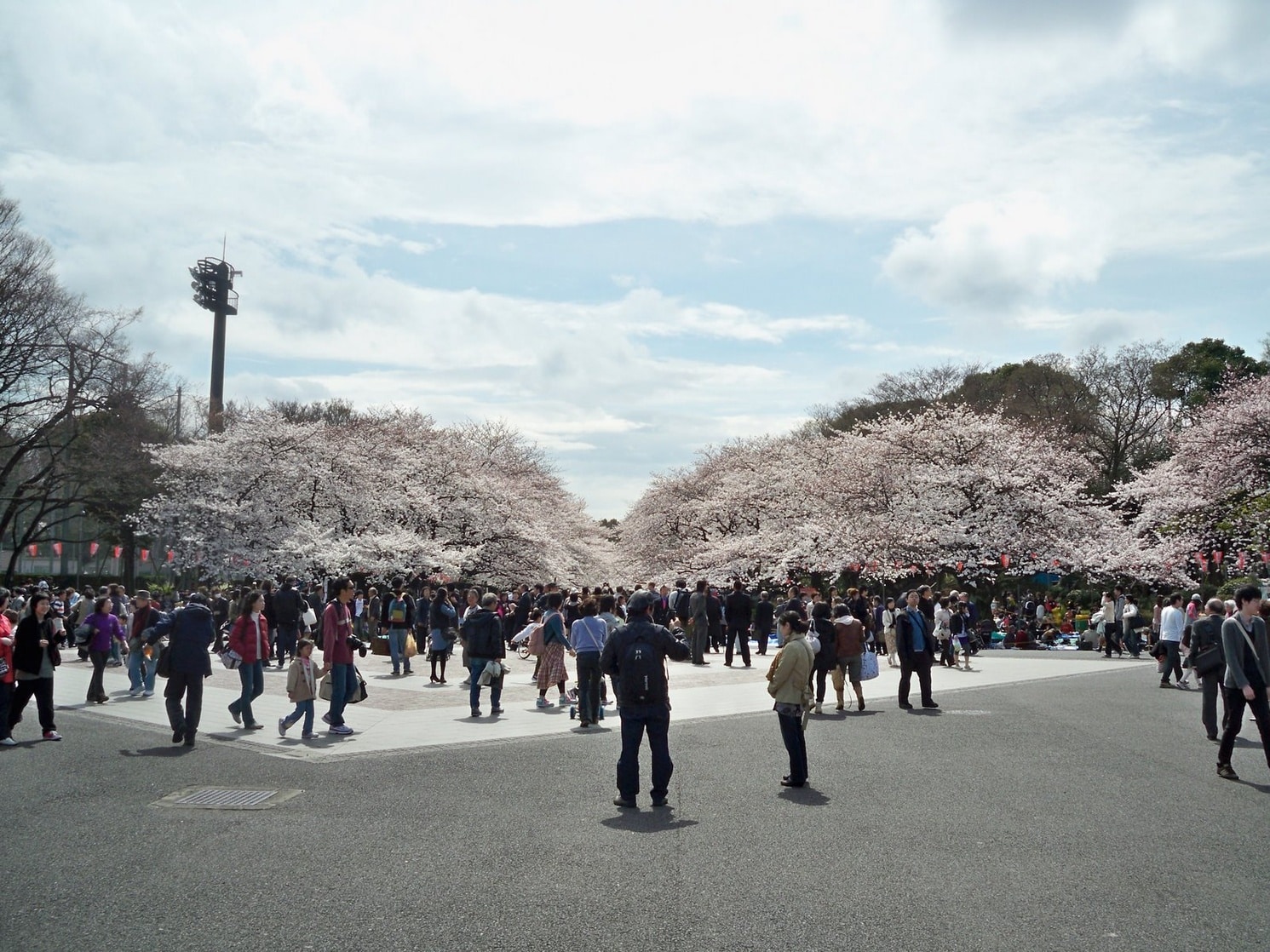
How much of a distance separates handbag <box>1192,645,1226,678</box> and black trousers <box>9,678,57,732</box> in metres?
Answer: 12.5

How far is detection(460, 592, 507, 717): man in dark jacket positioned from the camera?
1464 centimetres

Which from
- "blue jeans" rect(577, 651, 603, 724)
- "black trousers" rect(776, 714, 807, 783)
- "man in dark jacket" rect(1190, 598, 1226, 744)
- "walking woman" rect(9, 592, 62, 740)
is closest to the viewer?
"black trousers" rect(776, 714, 807, 783)

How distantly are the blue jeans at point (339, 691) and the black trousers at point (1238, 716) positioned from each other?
31.3ft

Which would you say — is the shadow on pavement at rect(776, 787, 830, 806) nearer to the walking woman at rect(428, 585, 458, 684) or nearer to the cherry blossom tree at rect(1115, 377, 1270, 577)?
the walking woman at rect(428, 585, 458, 684)

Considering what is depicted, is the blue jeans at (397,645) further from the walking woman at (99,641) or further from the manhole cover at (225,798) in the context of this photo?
the manhole cover at (225,798)

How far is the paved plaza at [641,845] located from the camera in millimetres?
5254

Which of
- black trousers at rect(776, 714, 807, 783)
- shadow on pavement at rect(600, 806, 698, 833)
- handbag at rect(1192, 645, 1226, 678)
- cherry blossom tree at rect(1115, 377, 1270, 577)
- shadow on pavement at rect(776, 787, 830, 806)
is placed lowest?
shadow on pavement at rect(600, 806, 698, 833)

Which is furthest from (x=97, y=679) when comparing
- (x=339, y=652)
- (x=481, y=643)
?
(x=481, y=643)

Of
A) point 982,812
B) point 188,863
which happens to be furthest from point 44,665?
point 982,812

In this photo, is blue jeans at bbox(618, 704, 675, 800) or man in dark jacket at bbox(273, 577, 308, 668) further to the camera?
man in dark jacket at bbox(273, 577, 308, 668)

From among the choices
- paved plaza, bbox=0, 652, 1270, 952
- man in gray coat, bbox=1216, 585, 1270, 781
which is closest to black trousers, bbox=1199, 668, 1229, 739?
paved plaza, bbox=0, 652, 1270, 952

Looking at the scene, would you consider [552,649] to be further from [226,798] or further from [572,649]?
[226,798]

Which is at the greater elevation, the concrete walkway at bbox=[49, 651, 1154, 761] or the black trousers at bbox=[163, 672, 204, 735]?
the black trousers at bbox=[163, 672, 204, 735]

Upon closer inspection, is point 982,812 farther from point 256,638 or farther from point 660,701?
point 256,638
